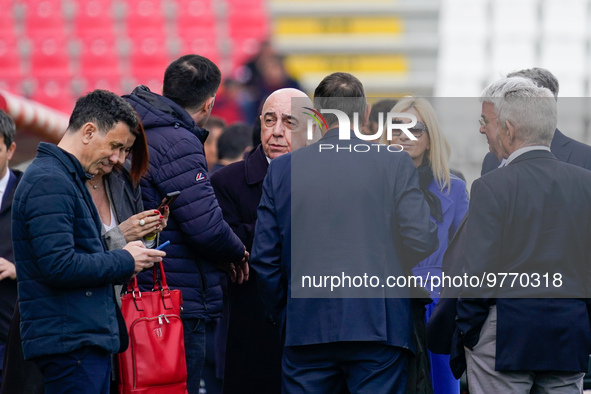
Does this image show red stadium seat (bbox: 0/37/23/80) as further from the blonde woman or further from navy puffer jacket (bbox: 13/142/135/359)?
navy puffer jacket (bbox: 13/142/135/359)

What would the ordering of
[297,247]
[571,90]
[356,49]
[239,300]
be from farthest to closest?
[356,49] → [571,90] → [239,300] → [297,247]

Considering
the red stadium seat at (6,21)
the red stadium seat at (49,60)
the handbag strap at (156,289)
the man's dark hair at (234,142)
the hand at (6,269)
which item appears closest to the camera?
the handbag strap at (156,289)

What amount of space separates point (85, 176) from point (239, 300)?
106 cm

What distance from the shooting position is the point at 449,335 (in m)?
2.78

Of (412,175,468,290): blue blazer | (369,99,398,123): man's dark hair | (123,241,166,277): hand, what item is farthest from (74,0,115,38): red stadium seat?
(123,241,166,277): hand

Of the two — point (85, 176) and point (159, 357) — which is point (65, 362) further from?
point (85, 176)

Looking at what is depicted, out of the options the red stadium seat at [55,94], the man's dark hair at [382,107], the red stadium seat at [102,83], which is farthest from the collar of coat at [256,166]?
the red stadium seat at [102,83]

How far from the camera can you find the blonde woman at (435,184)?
3.27m

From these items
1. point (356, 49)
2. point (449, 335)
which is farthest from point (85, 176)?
point (356, 49)

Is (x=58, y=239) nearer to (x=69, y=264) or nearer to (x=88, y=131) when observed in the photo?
(x=69, y=264)

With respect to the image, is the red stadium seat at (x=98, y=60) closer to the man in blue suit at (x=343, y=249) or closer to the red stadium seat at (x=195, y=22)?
the red stadium seat at (x=195, y=22)

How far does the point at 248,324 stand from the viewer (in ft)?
10.9

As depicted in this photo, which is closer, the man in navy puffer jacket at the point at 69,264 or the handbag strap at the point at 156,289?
the man in navy puffer jacket at the point at 69,264

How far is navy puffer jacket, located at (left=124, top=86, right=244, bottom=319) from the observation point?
9.70ft
